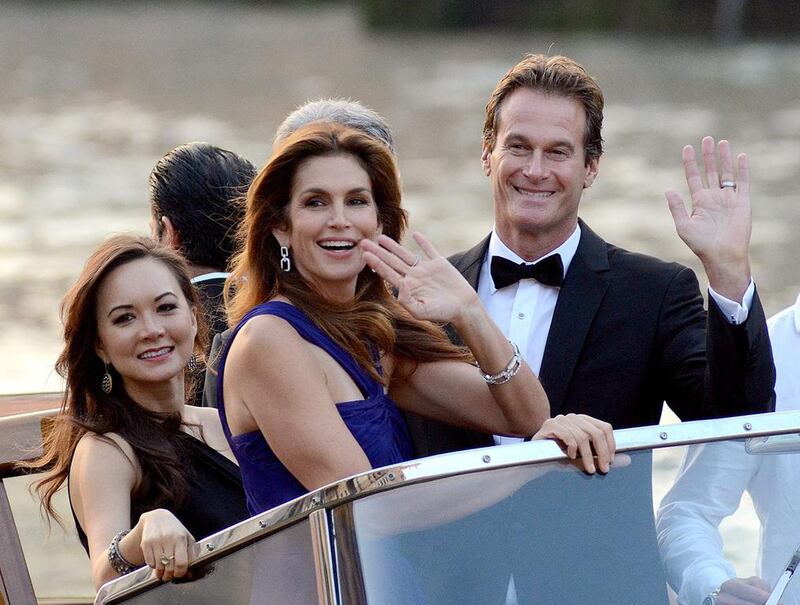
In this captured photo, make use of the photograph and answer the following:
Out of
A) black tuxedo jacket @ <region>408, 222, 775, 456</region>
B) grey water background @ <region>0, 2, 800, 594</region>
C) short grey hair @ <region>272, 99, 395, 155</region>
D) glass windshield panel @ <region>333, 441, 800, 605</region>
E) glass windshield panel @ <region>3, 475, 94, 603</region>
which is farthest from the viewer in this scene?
grey water background @ <region>0, 2, 800, 594</region>

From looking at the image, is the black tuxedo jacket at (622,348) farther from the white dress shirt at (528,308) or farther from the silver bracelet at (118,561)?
the silver bracelet at (118,561)

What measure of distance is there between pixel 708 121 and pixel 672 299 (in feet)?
43.9

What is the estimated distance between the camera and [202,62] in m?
22.4

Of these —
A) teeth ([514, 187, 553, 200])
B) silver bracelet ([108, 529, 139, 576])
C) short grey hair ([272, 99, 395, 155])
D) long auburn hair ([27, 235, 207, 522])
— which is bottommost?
silver bracelet ([108, 529, 139, 576])

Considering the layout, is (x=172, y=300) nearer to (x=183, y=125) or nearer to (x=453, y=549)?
(x=453, y=549)

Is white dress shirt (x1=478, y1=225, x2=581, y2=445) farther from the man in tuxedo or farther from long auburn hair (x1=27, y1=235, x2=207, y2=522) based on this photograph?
long auburn hair (x1=27, y1=235, x2=207, y2=522)

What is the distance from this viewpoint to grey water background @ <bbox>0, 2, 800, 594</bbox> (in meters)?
11.0

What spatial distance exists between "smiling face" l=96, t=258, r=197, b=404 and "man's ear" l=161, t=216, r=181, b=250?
0.78 meters

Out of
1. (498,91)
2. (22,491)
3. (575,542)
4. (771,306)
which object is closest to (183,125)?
(771,306)

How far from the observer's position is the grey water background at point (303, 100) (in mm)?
10961

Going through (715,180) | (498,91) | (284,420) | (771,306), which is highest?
(498,91)

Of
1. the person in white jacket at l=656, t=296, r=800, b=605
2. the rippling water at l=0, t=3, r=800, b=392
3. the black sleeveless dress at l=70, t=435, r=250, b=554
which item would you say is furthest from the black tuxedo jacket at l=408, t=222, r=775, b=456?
the rippling water at l=0, t=3, r=800, b=392

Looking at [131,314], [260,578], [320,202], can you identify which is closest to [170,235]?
[131,314]

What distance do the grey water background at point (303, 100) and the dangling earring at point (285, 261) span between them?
255cm
